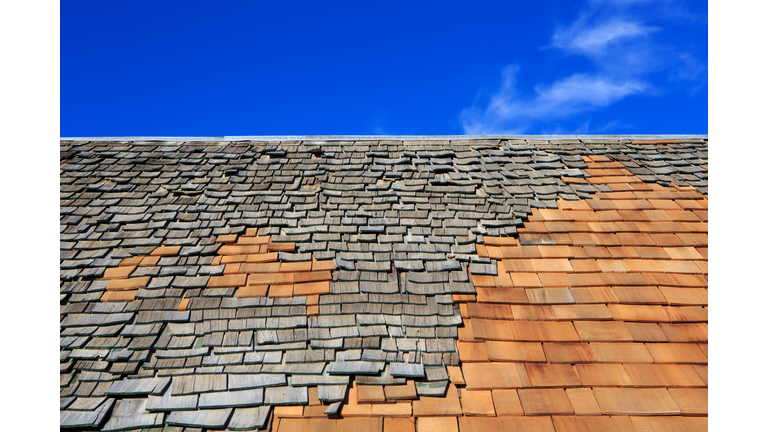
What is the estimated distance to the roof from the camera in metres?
2.49

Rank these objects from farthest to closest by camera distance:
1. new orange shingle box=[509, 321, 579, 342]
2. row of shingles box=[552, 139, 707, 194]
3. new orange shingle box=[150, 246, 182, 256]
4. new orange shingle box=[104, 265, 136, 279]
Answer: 1. row of shingles box=[552, 139, 707, 194]
2. new orange shingle box=[150, 246, 182, 256]
3. new orange shingle box=[104, 265, 136, 279]
4. new orange shingle box=[509, 321, 579, 342]

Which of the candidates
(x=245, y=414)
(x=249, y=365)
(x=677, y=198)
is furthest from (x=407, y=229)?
(x=677, y=198)

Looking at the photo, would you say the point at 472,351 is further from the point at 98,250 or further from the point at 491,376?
the point at 98,250

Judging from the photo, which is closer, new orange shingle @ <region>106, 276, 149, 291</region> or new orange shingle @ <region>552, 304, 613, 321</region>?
new orange shingle @ <region>552, 304, 613, 321</region>

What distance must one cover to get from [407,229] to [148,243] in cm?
237

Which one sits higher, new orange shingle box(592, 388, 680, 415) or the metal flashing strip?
the metal flashing strip

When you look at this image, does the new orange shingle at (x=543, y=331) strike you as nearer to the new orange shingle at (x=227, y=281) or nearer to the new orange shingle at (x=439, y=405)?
the new orange shingle at (x=439, y=405)

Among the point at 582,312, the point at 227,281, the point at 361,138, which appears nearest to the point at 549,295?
the point at 582,312

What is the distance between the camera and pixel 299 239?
12.0ft

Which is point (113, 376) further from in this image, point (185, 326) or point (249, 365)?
point (249, 365)

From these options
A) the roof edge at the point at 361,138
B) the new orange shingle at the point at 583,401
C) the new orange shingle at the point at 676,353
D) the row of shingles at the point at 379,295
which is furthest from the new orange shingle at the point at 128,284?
the new orange shingle at the point at 676,353

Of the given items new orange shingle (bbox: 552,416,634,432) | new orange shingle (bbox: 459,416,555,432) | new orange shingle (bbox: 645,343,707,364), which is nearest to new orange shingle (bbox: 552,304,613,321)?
new orange shingle (bbox: 645,343,707,364)

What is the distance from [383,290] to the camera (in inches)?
124

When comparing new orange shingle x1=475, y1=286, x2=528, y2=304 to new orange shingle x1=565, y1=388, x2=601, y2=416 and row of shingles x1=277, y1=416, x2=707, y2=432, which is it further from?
row of shingles x1=277, y1=416, x2=707, y2=432
